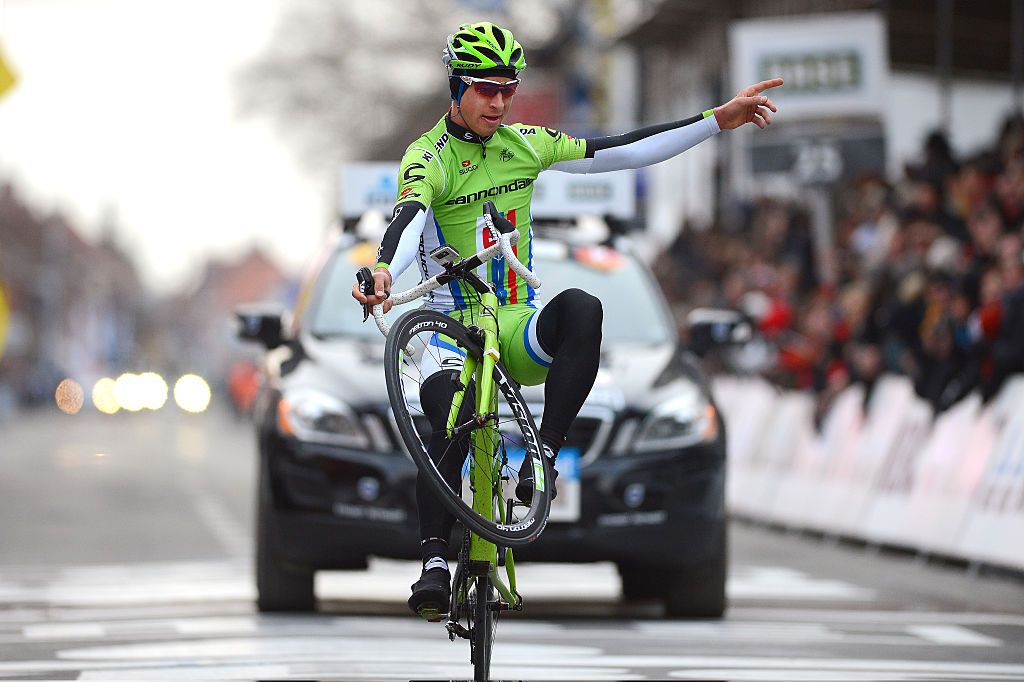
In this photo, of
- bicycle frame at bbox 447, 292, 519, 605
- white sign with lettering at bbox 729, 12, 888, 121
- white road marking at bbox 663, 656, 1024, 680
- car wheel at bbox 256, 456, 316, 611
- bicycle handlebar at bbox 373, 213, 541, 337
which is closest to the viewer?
bicycle handlebar at bbox 373, 213, 541, 337

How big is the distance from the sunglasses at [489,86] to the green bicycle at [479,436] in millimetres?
385

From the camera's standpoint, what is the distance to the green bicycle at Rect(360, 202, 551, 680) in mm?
7242

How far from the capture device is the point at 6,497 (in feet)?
80.4

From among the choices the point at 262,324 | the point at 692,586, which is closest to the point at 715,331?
the point at 692,586

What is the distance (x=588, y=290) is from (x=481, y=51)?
4.55 meters

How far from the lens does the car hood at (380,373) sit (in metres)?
10.7

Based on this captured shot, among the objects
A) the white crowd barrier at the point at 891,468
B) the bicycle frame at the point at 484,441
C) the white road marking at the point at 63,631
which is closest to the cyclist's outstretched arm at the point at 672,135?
the bicycle frame at the point at 484,441

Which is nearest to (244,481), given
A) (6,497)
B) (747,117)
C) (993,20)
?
(6,497)

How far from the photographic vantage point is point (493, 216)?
7375mm

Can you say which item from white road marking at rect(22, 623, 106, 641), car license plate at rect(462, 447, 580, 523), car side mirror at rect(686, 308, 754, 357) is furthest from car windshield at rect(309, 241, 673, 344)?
white road marking at rect(22, 623, 106, 641)

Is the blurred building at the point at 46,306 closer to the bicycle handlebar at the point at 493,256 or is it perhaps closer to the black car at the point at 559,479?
the black car at the point at 559,479

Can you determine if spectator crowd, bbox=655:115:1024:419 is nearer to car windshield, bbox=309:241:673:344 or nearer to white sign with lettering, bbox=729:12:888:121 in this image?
car windshield, bbox=309:241:673:344

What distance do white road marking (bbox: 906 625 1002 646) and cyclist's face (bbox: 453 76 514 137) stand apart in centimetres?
388

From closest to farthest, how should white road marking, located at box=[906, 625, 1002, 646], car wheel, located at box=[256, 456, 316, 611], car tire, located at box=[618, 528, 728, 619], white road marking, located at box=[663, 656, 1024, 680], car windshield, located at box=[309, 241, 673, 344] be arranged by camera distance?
white road marking, located at box=[663, 656, 1024, 680] → white road marking, located at box=[906, 625, 1002, 646] → car wheel, located at box=[256, 456, 316, 611] → car tire, located at box=[618, 528, 728, 619] → car windshield, located at box=[309, 241, 673, 344]
